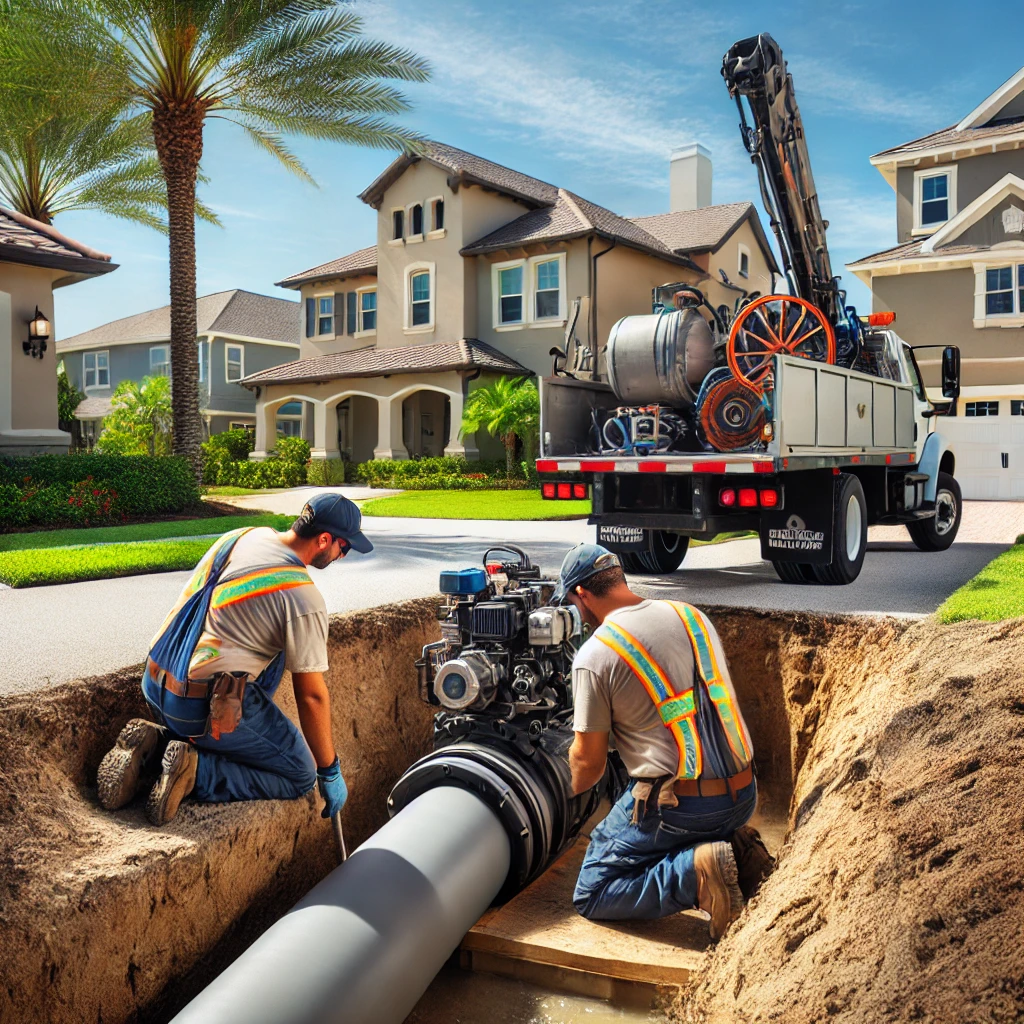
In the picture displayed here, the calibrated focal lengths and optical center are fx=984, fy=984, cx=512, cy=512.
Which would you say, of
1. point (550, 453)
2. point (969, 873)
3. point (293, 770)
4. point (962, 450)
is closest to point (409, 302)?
point (962, 450)

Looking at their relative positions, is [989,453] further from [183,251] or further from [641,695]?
[641,695]

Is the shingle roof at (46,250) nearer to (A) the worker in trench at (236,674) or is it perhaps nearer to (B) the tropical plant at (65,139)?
(B) the tropical plant at (65,139)

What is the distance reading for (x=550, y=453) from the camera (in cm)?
1001

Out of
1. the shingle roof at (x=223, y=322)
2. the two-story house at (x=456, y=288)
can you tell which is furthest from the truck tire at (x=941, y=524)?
the shingle roof at (x=223, y=322)

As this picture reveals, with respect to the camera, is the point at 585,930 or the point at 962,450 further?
the point at 962,450

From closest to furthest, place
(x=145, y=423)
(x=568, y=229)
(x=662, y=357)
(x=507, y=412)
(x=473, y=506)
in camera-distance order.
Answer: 1. (x=662, y=357)
2. (x=473, y=506)
3. (x=507, y=412)
4. (x=568, y=229)
5. (x=145, y=423)

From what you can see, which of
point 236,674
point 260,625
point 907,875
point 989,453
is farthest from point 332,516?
point 989,453

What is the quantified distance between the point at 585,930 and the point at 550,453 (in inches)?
219

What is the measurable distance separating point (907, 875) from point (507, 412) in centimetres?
2052

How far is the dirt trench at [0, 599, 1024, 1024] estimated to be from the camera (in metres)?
3.13

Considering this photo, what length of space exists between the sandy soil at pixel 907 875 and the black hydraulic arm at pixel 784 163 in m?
6.05

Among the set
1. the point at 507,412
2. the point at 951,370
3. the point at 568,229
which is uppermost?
the point at 568,229

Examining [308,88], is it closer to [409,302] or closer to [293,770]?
[409,302]

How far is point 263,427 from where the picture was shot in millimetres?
30406
